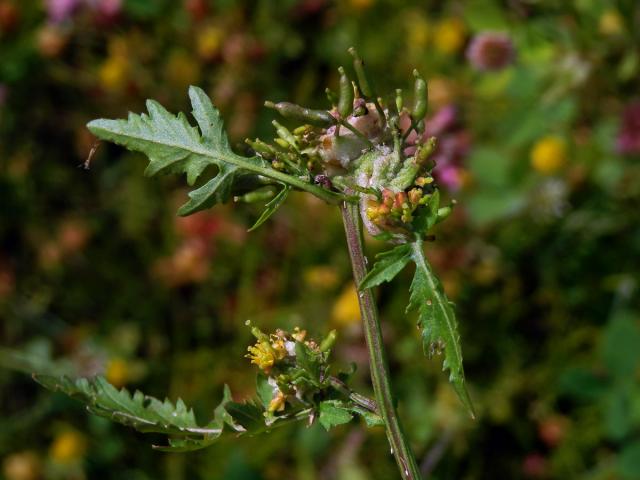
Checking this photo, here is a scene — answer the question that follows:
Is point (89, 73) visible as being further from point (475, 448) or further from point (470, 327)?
point (475, 448)

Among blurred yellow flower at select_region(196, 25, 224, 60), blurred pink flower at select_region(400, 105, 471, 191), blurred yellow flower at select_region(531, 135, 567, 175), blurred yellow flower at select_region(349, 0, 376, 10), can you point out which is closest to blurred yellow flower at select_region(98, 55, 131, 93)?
blurred yellow flower at select_region(196, 25, 224, 60)

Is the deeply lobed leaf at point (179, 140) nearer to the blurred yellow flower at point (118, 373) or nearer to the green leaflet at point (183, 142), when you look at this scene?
the green leaflet at point (183, 142)

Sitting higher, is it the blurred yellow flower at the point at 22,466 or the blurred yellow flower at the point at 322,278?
the blurred yellow flower at the point at 322,278

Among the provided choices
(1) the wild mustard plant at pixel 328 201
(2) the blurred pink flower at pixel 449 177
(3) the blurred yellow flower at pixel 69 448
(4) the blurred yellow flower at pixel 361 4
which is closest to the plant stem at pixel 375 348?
(1) the wild mustard plant at pixel 328 201

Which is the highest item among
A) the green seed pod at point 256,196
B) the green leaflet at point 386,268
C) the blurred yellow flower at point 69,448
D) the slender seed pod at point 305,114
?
the slender seed pod at point 305,114

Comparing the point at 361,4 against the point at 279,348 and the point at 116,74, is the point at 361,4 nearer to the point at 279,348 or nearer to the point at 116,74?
the point at 116,74

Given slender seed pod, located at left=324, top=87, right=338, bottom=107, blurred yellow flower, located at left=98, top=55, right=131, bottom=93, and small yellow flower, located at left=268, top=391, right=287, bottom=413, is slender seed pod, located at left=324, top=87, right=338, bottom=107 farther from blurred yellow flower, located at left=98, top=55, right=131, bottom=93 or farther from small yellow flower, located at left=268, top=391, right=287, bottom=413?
blurred yellow flower, located at left=98, top=55, right=131, bottom=93

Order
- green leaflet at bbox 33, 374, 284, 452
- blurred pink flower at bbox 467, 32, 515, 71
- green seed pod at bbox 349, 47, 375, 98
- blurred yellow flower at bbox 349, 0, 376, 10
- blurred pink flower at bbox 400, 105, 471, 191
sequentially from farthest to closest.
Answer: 1. blurred yellow flower at bbox 349, 0, 376, 10
2. blurred pink flower at bbox 467, 32, 515, 71
3. blurred pink flower at bbox 400, 105, 471, 191
4. green leaflet at bbox 33, 374, 284, 452
5. green seed pod at bbox 349, 47, 375, 98
